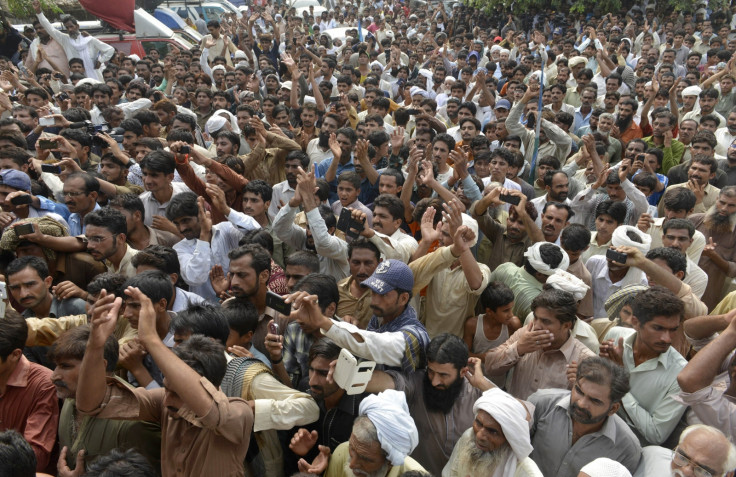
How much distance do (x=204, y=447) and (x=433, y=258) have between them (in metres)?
1.83

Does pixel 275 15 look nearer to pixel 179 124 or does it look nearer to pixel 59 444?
pixel 179 124

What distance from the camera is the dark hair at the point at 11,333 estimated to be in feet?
8.61

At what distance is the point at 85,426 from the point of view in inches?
97.3

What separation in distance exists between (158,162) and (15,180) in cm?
106

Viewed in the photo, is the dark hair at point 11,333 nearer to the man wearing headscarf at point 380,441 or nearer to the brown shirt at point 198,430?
the brown shirt at point 198,430

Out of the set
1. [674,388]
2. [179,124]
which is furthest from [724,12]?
[674,388]

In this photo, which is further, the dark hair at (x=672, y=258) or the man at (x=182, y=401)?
the dark hair at (x=672, y=258)

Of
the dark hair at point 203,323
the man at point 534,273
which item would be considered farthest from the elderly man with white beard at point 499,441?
the man at point 534,273

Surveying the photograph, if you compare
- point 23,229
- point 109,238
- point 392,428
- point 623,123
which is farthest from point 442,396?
point 623,123

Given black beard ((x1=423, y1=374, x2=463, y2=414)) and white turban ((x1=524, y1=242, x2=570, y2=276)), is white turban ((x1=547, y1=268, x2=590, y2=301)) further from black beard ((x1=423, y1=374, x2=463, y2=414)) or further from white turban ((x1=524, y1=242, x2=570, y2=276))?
black beard ((x1=423, y1=374, x2=463, y2=414))

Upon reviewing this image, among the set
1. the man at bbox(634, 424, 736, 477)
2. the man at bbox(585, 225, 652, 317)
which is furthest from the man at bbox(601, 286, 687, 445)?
the man at bbox(585, 225, 652, 317)

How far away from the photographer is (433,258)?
3.58 m

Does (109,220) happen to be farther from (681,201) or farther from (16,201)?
(681,201)

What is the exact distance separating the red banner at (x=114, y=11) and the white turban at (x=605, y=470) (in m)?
13.7
